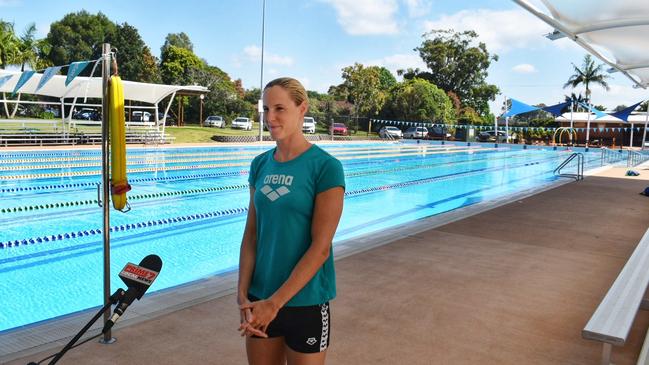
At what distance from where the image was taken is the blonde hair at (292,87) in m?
1.67

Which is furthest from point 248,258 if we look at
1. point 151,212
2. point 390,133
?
point 390,133

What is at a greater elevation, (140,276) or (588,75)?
(588,75)

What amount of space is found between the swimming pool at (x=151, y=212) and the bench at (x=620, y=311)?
174 inches

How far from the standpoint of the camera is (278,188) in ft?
5.47

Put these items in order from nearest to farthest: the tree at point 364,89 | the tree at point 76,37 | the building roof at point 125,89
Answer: the building roof at point 125,89 → the tree at point 364,89 → the tree at point 76,37

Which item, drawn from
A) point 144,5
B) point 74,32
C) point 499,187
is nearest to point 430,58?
point 144,5

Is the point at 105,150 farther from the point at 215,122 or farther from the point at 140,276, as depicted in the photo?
the point at 215,122

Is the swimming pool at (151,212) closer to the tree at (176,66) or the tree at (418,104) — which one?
the tree at (418,104)

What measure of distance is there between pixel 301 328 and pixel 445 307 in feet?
8.19

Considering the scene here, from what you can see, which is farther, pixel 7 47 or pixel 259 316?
pixel 7 47

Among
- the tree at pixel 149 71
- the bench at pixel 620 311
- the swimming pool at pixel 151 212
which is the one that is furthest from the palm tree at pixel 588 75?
the bench at pixel 620 311

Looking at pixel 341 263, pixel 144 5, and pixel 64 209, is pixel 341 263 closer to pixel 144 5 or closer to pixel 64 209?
pixel 64 209

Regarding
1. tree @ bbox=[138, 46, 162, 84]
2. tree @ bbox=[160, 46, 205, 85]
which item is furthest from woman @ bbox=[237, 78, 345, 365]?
tree @ bbox=[138, 46, 162, 84]

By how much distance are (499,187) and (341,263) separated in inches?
421
